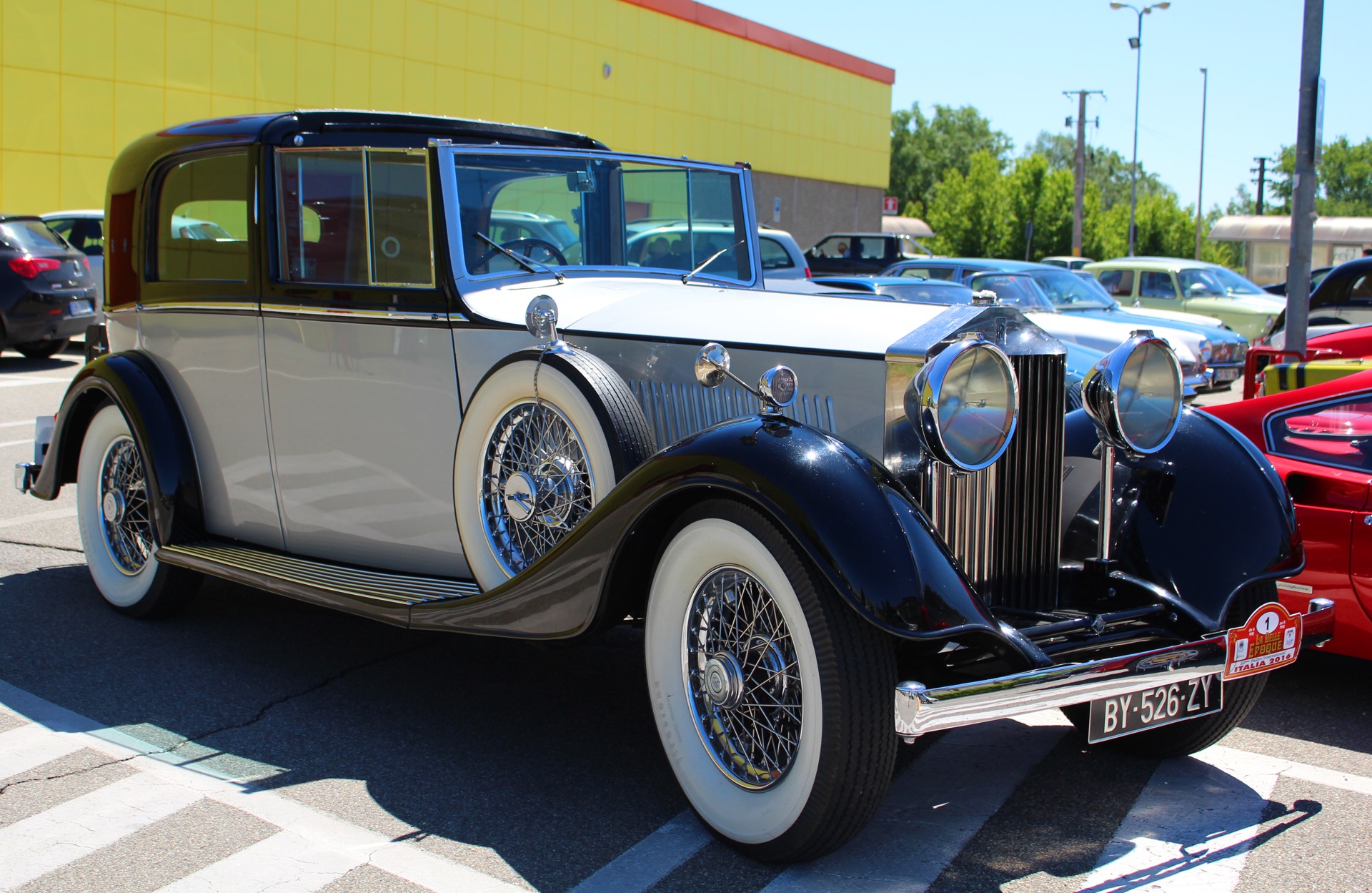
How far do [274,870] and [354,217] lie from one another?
2261 mm

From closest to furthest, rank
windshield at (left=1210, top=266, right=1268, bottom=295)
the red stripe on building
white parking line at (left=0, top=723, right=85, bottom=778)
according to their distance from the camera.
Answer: white parking line at (left=0, top=723, right=85, bottom=778) → windshield at (left=1210, top=266, right=1268, bottom=295) → the red stripe on building

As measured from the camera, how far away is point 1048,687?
2.71 meters

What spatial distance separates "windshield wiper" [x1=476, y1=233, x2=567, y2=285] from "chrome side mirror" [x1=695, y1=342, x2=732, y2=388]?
4.38 ft

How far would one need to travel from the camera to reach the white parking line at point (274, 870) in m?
2.85

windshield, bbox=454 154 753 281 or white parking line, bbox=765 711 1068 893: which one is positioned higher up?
windshield, bbox=454 154 753 281

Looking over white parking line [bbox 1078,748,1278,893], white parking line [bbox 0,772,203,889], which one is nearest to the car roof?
white parking line [bbox 1078,748,1278,893]

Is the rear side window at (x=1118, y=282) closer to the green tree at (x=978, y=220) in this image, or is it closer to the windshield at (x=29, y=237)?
the windshield at (x=29, y=237)

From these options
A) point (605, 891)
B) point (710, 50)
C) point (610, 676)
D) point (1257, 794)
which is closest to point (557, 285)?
point (610, 676)

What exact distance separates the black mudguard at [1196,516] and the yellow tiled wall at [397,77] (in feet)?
56.0

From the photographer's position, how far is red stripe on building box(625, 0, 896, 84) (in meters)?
30.0

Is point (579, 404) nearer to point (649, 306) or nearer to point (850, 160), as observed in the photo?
point (649, 306)

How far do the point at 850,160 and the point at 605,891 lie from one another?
36.4 m

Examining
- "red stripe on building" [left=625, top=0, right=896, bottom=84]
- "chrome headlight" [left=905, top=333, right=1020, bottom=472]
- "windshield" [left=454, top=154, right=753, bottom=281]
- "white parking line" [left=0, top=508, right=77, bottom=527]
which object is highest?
"red stripe on building" [left=625, top=0, right=896, bottom=84]

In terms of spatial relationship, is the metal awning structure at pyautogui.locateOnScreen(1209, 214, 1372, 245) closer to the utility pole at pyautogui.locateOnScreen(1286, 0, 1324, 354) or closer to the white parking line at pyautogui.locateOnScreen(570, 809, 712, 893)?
the utility pole at pyautogui.locateOnScreen(1286, 0, 1324, 354)
